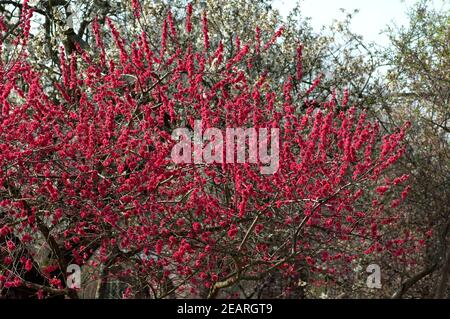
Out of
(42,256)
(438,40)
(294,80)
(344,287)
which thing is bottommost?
(344,287)

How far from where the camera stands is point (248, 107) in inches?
269

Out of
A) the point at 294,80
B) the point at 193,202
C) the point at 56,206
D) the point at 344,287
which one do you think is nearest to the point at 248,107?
the point at 193,202

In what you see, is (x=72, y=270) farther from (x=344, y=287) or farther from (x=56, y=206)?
(x=344, y=287)

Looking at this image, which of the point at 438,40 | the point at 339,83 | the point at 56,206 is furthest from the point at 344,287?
the point at 56,206

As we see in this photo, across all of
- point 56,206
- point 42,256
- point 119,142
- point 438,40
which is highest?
point 438,40

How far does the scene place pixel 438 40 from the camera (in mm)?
10438

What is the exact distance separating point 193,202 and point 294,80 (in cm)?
369

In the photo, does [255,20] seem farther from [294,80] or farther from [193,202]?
[193,202]

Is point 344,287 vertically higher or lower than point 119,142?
lower
